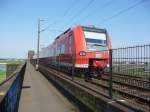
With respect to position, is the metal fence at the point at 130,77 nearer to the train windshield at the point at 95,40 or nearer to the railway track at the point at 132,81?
the railway track at the point at 132,81

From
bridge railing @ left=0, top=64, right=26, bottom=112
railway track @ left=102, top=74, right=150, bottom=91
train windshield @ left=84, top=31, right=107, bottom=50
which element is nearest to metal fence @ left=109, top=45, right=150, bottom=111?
railway track @ left=102, top=74, right=150, bottom=91

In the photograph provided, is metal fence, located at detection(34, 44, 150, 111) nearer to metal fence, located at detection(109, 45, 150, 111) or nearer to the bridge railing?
metal fence, located at detection(109, 45, 150, 111)

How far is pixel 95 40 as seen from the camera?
19219 millimetres

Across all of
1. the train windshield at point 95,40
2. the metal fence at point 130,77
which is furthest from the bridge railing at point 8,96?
the train windshield at point 95,40

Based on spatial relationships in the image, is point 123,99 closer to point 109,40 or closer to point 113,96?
point 113,96

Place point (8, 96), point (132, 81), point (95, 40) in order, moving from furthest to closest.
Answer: point (95, 40) → point (132, 81) → point (8, 96)

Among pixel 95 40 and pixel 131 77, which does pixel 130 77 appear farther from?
pixel 95 40

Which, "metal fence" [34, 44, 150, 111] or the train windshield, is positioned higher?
the train windshield

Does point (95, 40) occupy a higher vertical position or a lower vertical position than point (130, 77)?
higher

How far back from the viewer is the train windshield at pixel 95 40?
1900 centimetres

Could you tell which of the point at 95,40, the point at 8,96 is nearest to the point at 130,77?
the point at 8,96

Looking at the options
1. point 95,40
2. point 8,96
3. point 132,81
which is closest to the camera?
point 8,96

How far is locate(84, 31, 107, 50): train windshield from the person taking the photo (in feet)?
62.3

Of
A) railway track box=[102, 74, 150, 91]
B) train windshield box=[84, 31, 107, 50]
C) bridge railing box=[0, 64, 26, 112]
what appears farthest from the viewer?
train windshield box=[84, 31, 107, 50]
